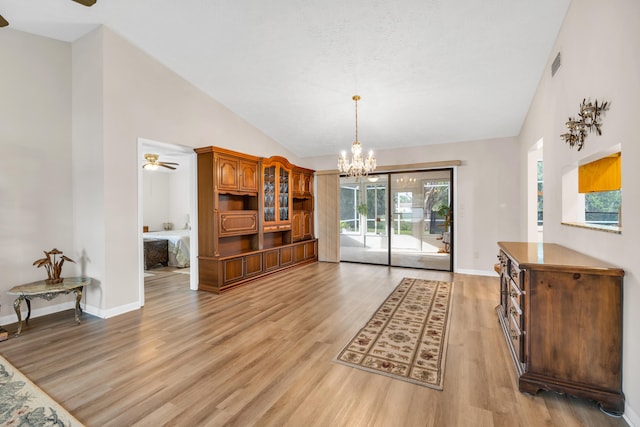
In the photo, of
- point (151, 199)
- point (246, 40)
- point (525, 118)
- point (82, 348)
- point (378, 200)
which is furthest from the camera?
point (151, 199)

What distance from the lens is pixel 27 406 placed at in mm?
1978

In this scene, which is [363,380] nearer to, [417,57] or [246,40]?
[417,57]

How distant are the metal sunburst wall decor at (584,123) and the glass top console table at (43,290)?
5344 millimetres

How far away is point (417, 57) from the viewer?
143 inches

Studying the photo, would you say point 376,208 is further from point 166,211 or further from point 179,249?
point 166,211

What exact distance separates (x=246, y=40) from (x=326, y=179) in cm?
408

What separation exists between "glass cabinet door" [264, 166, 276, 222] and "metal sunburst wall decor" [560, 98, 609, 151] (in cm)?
452

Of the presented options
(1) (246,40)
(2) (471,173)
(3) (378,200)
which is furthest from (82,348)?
(2) (471,173)

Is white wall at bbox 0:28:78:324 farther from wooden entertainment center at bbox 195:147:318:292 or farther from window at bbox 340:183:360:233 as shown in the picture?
window at bbox 340:183:360:233

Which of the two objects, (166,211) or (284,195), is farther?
(166,211)

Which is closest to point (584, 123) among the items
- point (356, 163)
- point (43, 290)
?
point (356, 163)

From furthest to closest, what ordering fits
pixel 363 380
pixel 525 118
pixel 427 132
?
pixel 427 132 → pixel 525 118 → pixel 363 380

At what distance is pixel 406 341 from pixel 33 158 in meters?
4.85

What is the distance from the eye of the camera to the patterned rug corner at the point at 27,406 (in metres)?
1.83
